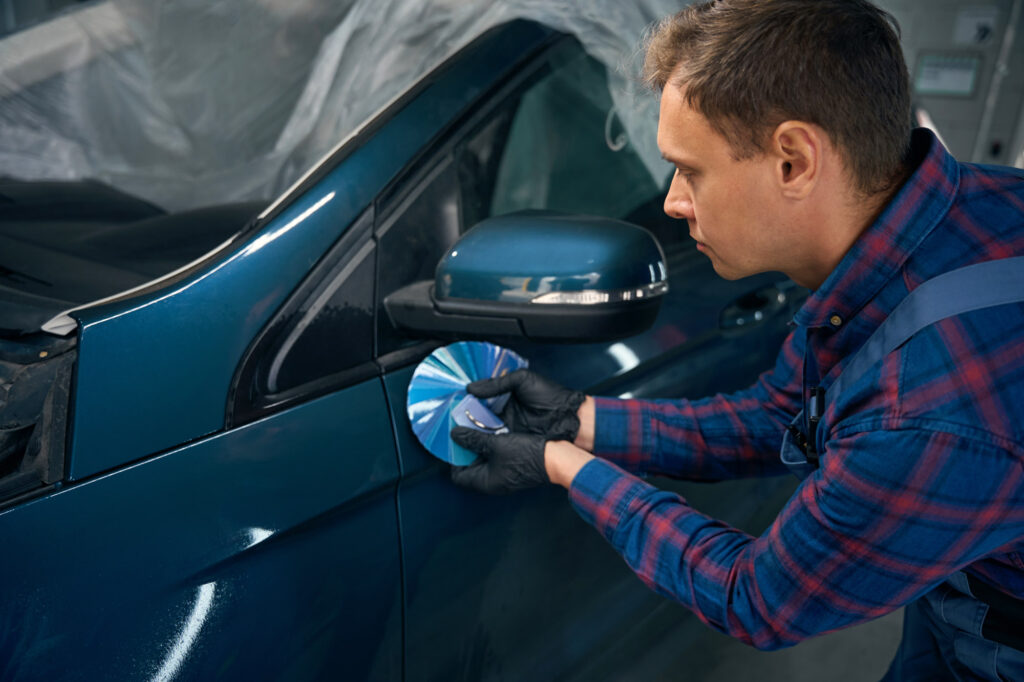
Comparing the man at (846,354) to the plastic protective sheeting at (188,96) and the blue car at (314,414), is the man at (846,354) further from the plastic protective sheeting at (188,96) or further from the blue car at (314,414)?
the plastic protective sheeting at (188,96)

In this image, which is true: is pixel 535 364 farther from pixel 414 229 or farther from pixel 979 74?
pixel 979 74

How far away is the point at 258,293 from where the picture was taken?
962 millimetres

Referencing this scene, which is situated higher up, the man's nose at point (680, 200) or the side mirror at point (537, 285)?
the man's nose at point (680, 200)

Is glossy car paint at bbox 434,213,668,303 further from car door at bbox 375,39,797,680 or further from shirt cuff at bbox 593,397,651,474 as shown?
shirt cuff at bbox 593,397,651,474

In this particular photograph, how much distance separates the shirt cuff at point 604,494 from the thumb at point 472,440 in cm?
14

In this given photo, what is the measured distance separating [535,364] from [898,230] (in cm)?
56

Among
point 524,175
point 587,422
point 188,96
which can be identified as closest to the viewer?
point 587,422

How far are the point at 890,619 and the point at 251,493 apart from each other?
197cm

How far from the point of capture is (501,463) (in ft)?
3.66

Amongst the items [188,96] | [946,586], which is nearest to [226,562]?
[946,586]

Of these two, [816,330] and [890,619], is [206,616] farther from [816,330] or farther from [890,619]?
[890,619]

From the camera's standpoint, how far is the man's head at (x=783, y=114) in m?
A: 0.91

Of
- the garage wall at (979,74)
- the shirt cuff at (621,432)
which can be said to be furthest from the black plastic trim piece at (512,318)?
the garage wall at (979,74)

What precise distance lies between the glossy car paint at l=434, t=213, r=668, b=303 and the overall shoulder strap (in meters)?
0.32
